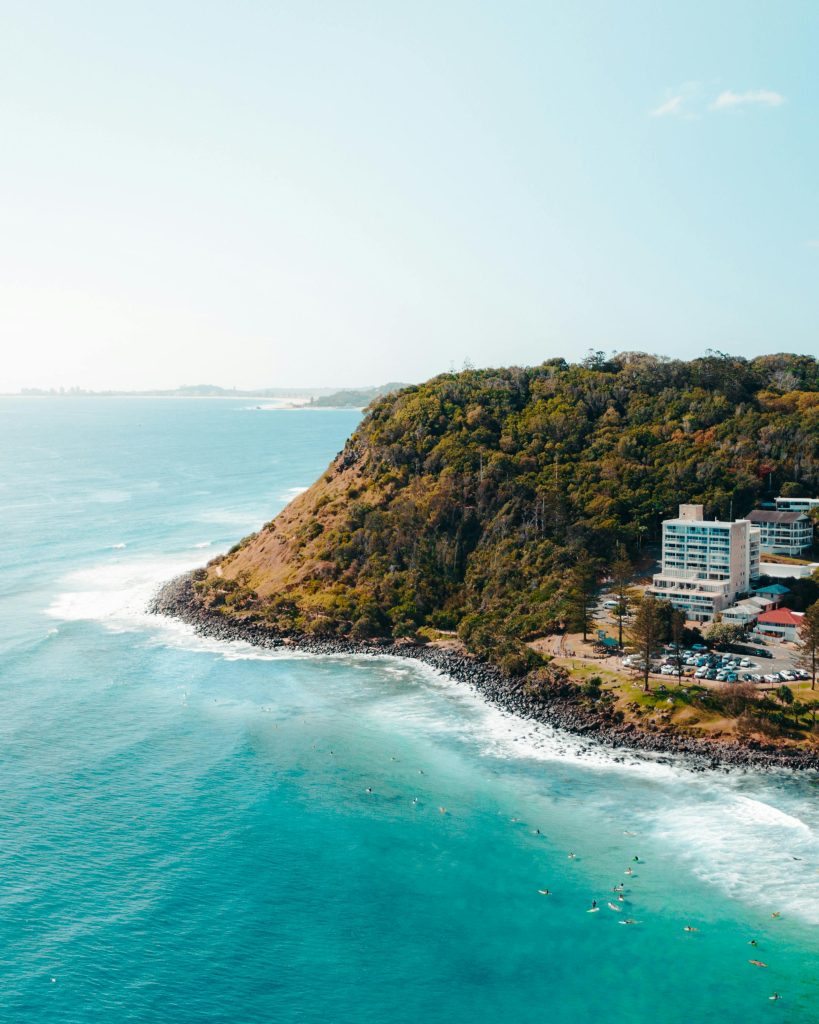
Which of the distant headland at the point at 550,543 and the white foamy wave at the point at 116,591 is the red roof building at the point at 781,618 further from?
the white foamy wave at the point at 116,591

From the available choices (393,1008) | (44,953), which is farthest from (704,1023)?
(44,953)

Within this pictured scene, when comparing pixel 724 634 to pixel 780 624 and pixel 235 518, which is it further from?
pixel 235 518

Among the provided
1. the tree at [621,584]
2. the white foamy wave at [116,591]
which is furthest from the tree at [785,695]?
the white foamy wave at [116,591]

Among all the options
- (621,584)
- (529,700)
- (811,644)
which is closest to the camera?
(811,644)

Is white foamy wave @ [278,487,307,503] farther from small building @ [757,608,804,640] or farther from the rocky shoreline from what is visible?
small building @ [757,608,804,640]

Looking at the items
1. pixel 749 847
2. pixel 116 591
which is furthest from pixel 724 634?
pixel 116 591
